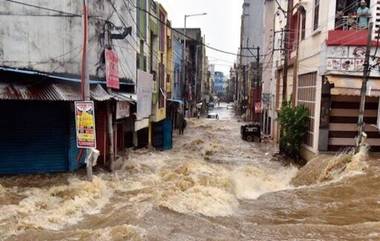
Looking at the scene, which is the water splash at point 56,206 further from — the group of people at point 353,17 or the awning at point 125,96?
the group of people at point 353,17

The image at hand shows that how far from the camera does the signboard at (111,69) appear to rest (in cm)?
1499

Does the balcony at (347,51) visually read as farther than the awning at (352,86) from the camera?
Yes

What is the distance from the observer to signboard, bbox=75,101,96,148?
37.7 ft

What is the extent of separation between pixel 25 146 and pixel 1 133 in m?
0.82

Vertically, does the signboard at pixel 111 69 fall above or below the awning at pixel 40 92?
above

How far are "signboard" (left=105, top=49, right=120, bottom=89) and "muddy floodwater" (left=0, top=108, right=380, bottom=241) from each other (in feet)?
10.5

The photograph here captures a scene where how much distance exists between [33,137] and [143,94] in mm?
6171

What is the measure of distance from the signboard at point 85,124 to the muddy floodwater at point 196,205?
134 cm

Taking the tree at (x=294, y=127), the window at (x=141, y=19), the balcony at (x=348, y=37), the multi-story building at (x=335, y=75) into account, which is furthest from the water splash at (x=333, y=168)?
the window at (x=141, y=19)

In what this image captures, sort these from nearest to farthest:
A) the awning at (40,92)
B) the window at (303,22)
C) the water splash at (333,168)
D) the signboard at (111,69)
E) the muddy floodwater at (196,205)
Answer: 1. the muddy floodwater at (196,205)
2. the awning at (40,92)
3. the water splash at (333,168)
4. the signboard at (111,69)
5. the window at (303,22)

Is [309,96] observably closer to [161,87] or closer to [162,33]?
[161,87]

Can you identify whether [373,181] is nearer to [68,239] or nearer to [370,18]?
[370,18]

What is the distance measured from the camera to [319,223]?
9.35 metres

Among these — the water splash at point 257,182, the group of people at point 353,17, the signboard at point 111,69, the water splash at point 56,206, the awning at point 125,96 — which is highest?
the group of people at point 353,17
